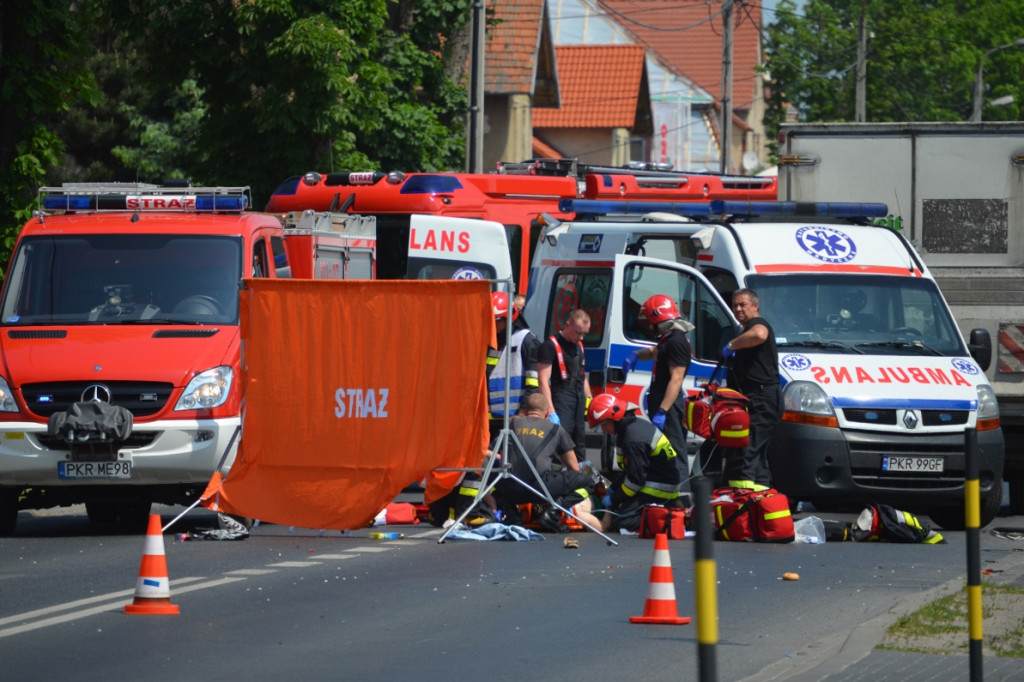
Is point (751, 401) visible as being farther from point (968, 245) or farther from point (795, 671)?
point (795, 671)

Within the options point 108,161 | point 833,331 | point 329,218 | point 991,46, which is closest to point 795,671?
point 833,331

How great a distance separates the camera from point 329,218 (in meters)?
16.2

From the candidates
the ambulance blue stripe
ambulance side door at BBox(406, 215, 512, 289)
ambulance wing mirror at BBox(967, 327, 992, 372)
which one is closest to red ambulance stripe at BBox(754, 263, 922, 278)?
ambulance wing mirror at BBox(967, 327, 992, 372)

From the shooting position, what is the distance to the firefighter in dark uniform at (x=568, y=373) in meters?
15.2

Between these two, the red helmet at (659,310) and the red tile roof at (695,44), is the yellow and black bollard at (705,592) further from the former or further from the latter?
the red tile roof at (695,44)

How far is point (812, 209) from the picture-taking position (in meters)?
15.6

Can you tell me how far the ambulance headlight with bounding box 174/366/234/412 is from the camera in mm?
12859

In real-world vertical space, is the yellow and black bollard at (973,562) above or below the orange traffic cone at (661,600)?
above

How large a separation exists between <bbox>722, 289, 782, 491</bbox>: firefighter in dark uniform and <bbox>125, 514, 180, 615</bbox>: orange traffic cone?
196 inches

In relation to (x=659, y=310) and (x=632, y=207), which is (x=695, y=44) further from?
(x=659, y=310)

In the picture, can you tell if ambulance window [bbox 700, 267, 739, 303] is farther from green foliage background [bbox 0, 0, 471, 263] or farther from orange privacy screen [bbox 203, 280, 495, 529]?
green foliage background [bbox 0, 0, 471, 263]

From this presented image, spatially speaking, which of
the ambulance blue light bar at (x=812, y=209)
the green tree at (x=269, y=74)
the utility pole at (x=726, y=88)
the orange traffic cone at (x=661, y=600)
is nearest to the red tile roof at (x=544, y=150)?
the utility pole at (x=726, y=88)

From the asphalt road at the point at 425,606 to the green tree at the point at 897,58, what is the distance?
1705 inches

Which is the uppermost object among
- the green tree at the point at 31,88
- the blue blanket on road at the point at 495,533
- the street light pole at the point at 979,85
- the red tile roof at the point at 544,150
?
the street light pole at the point at 979,85
